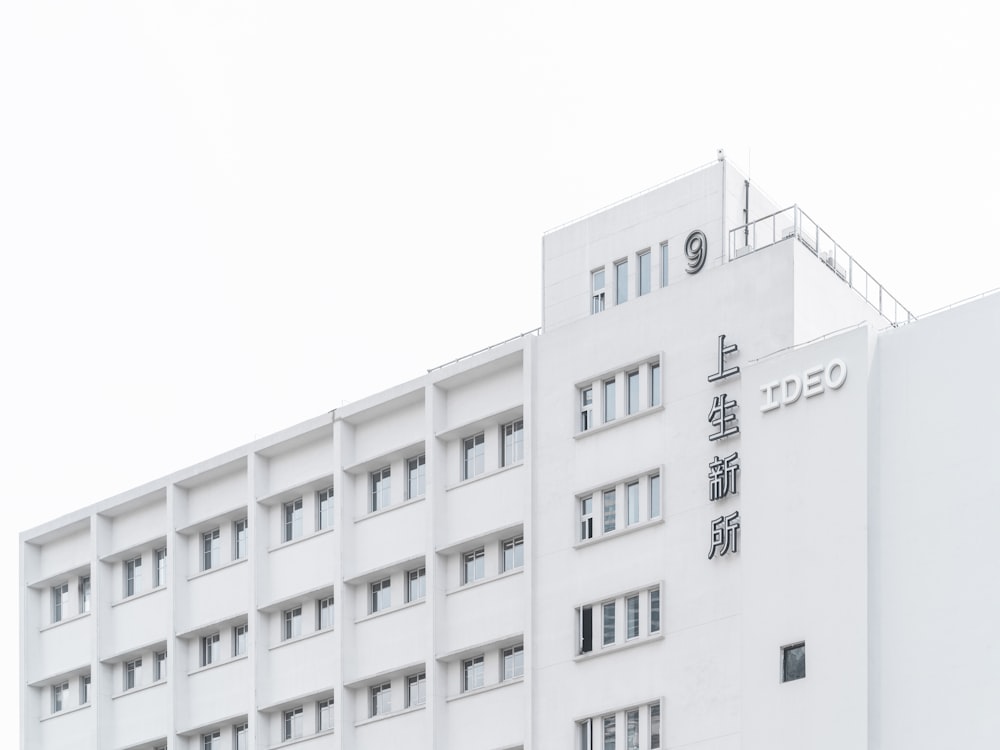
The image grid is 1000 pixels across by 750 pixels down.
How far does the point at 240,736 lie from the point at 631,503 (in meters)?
20.9

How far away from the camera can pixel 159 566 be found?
301ft

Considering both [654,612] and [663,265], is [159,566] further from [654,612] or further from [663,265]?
[663,265]

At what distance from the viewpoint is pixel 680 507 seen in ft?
240

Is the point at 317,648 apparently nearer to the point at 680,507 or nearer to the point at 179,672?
the point at 179,672

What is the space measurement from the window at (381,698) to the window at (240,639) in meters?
7.17

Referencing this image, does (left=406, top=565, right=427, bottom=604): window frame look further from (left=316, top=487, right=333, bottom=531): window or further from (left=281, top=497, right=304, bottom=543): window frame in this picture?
(left=281, top=497, right=304, bottom=543): window frame

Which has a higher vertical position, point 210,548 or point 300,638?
point 210,548

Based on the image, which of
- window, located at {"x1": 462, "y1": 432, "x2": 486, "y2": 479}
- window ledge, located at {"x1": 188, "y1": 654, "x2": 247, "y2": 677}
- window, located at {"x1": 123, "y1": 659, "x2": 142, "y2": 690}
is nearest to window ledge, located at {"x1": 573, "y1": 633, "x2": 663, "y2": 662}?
window, located at {"x1": 462, "y1": 432, "x2": 486, "y2": 479}

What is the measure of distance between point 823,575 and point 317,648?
23.2 meters

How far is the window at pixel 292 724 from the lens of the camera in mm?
84438

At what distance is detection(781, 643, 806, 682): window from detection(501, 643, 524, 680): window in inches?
482

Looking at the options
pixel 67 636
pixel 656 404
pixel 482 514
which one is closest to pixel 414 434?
pixel 482 514

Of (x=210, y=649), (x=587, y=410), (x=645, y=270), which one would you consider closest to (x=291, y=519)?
(x=210, y=649)

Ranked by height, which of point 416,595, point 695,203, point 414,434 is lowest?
point 416,595
